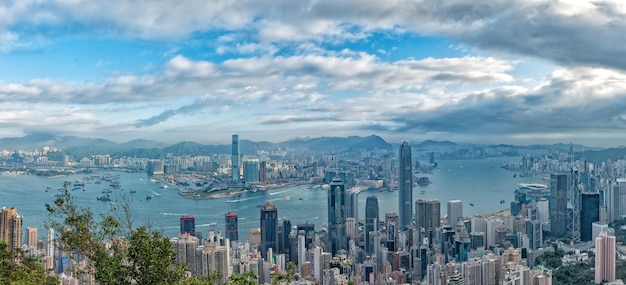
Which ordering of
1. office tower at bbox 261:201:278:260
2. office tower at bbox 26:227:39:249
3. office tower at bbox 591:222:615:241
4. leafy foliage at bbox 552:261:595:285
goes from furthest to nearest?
office tower at bbox 591:222:615:241, office tower at bbox 261:201:278:260, leafy foliage at bbox 552:261:595:285, office tower at bbox 26:227:39:249

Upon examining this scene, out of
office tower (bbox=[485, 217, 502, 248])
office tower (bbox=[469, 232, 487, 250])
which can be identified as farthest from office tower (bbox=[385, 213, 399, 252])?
office tower (bbox=[485, 217, 502, 248])

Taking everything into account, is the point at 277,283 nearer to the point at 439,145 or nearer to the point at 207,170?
the point at 207,170

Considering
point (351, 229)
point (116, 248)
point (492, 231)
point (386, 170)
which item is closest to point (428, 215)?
point (492, 231)

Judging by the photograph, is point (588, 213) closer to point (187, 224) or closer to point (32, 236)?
point (187, 224)

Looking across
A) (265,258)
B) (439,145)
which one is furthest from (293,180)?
(265,258)

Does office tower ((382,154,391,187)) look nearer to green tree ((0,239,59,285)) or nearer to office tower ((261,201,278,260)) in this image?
office tower ((261,201,278,260))

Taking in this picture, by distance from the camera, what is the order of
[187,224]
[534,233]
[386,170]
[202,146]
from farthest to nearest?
[386,170]
[202,146]
[534,233]
[187,224]

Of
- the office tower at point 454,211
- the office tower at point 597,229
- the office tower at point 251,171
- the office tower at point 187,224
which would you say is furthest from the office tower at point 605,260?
the office tower at point 251,171
